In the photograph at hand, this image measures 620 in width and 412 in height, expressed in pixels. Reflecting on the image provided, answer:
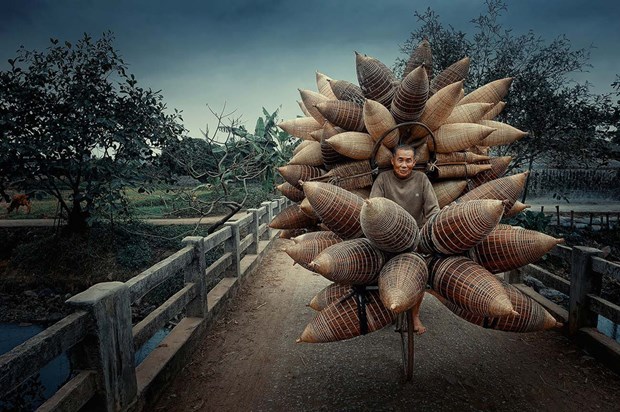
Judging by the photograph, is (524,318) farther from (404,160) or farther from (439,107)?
(439,107)

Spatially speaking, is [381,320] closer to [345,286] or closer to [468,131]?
[345,286]

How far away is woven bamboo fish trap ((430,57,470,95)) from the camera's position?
3223mm

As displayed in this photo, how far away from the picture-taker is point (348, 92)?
3199 millimetres

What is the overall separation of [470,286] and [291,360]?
7.63 feet

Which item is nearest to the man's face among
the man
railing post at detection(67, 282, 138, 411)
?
the man

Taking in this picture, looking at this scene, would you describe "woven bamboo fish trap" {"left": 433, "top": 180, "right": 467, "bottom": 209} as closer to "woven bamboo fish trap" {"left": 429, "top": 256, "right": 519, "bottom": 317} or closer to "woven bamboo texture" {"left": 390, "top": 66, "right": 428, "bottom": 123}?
"woven bamboo texture" {"left": 390, "top": 66, "right": 428, "bottom": 123}

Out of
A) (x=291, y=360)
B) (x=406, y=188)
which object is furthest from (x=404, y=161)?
(x=291, y=360)

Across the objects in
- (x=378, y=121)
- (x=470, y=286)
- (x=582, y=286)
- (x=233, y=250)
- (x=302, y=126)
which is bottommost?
(x=582, y=286)

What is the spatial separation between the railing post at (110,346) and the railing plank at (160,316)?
8.1 inches

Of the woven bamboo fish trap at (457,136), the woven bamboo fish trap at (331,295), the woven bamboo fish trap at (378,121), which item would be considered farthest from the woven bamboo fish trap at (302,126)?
the woven bamboo fish trap at (331,295)

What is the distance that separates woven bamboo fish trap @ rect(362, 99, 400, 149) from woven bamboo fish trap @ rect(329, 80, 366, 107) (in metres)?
0.39

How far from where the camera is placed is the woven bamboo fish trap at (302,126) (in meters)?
3.70

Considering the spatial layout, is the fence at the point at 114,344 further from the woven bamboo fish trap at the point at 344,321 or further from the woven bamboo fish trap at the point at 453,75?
the woven bamboo fish trap at the point at 453,75

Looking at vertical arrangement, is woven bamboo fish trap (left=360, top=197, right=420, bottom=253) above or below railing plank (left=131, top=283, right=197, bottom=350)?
above
